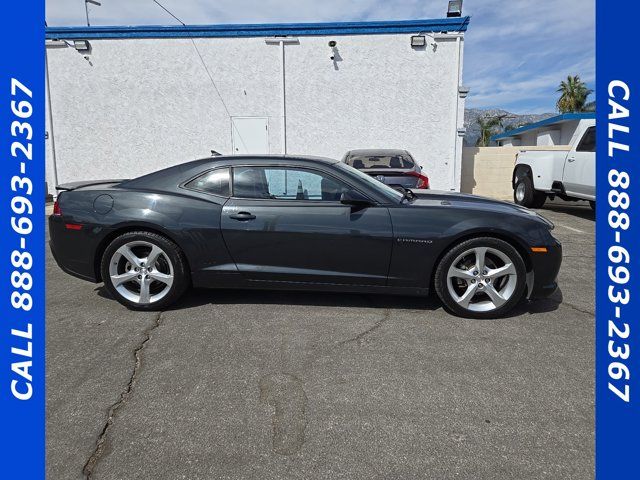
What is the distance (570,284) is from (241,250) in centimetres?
365

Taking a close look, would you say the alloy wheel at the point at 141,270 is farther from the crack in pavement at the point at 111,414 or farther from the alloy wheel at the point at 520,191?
the alloy wheel at the point at 520,191

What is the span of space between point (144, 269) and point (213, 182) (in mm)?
1005

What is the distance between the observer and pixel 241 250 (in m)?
3.59

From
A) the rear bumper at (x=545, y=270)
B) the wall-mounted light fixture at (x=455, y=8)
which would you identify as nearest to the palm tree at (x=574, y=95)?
the wall-mounted light fixture at (x=455, y=8)

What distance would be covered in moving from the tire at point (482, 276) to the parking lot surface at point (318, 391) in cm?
14

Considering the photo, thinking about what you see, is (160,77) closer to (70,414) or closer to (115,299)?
(115,299)

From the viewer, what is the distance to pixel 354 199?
11.6 ft

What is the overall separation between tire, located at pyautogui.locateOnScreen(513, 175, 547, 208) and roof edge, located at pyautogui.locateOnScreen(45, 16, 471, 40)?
14.5 ft

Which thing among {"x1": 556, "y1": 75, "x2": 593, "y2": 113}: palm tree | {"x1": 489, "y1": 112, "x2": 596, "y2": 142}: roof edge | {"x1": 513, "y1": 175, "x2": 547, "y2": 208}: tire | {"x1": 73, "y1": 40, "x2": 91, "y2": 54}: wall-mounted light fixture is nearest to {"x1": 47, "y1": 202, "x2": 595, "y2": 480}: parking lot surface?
{"x1": 513, "y1": 175, "x2": 547, "y2": 208}: tire

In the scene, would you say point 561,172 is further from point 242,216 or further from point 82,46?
point 82,46

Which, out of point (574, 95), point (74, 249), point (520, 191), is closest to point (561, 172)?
point (520, 191)

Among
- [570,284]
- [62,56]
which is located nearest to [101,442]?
[570,284]
